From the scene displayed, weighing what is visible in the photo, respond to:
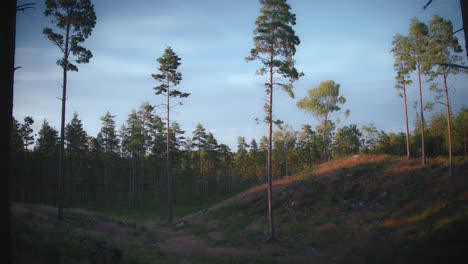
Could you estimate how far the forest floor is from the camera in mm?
10797

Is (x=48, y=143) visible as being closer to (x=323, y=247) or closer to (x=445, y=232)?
(x=323, y=247)

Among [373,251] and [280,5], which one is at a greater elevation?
[280,5]

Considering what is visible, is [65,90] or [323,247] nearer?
[323,247]

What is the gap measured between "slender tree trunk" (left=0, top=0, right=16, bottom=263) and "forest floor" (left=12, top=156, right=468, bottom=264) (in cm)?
478

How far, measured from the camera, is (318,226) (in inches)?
765

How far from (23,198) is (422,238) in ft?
171

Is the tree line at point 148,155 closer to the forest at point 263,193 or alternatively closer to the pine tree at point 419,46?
A: the forest at point 263,193

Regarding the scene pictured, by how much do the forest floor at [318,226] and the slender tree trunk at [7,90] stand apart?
4.78 m

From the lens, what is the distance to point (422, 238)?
480 inches

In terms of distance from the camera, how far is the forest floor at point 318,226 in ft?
35.4

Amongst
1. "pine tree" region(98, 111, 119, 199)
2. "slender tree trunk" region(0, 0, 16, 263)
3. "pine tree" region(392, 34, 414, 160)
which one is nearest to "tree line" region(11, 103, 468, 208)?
"pine tree" region(98, 111, 119, 199)

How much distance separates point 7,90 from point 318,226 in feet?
64.4

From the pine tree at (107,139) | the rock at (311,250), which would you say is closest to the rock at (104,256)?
the rock at (311,250)

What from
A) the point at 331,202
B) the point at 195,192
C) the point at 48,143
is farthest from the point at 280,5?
the point at 195,192
